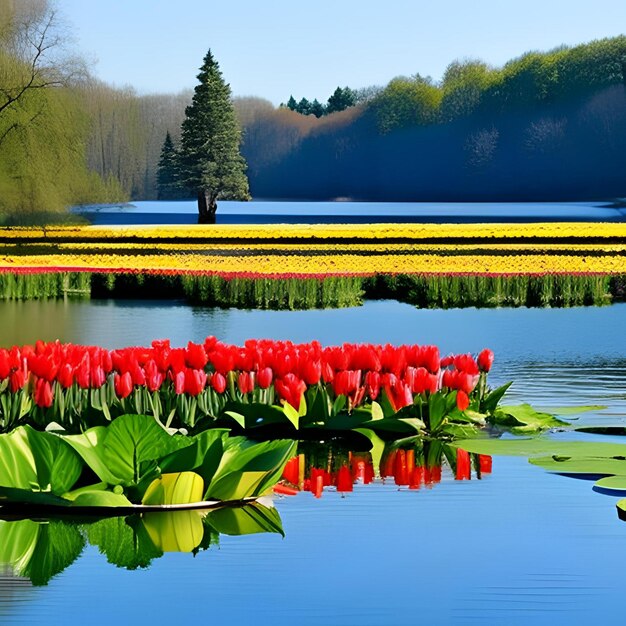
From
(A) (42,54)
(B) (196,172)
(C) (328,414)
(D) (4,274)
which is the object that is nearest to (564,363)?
(C) (328,414)

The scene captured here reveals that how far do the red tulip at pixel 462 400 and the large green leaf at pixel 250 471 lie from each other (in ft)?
5.16

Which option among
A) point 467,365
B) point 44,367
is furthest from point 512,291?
point 44,367

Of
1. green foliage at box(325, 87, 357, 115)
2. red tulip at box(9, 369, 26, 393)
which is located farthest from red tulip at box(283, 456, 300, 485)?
green foliage at box(325, 87, 357, 115)

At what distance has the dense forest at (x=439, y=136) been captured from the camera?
2662 inches

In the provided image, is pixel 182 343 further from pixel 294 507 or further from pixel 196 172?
pixel 196 172

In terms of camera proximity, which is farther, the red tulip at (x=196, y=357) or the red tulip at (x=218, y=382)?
the red tulip at (x=196, y=357)

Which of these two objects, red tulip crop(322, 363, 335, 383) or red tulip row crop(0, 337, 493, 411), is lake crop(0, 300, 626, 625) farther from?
red tulip crop(322, 363, 335, 383)

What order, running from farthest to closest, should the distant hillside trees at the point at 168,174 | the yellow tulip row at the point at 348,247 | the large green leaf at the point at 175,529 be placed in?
the distant hillside trees at the point at 168,174, the yellow tulip row at the point at 348,247, the large green leaf at the point at 175,529

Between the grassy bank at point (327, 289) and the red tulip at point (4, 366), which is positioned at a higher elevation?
the red tulip at point (4, 366)

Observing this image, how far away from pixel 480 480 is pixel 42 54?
1218 inches

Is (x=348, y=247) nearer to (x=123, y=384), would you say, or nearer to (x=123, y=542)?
(x=123, y=384)

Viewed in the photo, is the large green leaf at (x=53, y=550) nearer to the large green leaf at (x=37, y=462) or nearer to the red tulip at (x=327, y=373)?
the large green leaf at (x=37, y=462)

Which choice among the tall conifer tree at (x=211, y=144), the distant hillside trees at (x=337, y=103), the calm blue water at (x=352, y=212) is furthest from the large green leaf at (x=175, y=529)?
the distant hillside trees at (x=337, y=103)

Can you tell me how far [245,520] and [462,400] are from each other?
189 centimetres
